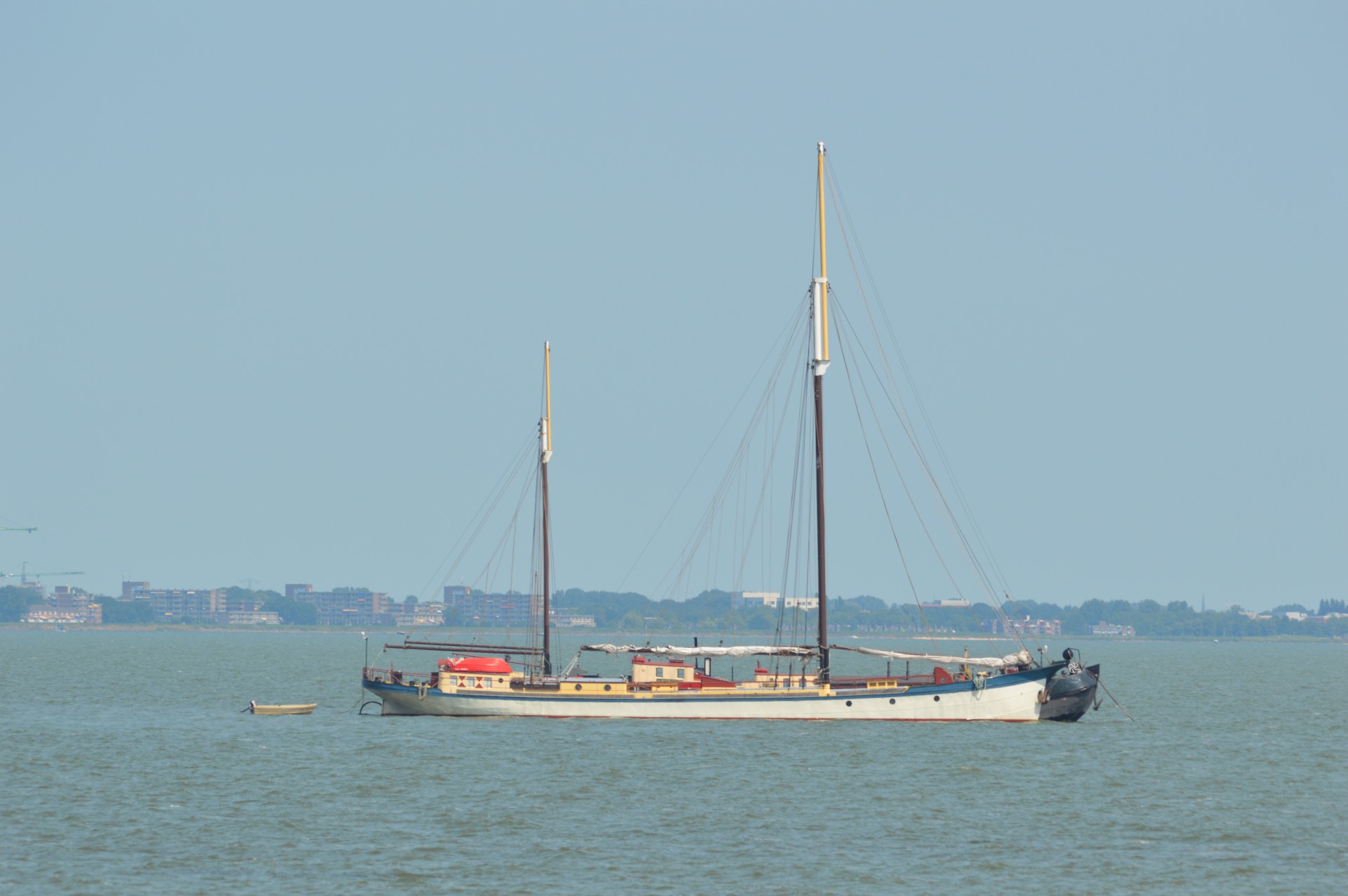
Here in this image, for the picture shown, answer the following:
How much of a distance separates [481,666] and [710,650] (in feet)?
39.8

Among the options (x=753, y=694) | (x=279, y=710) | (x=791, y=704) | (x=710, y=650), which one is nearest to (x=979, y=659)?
(x=791, y=704)

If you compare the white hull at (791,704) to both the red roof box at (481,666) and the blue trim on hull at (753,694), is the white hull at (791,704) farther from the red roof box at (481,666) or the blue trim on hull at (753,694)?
the red roof box at (481,666)

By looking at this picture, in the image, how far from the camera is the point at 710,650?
259 ft

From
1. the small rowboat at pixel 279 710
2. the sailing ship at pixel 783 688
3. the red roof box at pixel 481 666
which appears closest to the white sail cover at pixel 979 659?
the sailing ship at pixel 783 688

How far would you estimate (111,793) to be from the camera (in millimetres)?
51500

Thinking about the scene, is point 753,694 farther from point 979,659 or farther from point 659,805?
point 659,805

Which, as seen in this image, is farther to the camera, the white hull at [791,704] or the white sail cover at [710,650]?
the white sail cover at [710,650]

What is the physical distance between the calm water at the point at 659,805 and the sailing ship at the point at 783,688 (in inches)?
45.2

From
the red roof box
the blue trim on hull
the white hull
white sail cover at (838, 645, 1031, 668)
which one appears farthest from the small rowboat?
white sail cover at (838, 645, 1031, 668)

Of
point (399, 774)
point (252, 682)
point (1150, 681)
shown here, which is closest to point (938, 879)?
point (399, 774)

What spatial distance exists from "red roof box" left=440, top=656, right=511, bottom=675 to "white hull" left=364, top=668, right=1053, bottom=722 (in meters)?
1.68

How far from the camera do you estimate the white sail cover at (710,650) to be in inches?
2997

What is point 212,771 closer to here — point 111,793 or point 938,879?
point 111,793

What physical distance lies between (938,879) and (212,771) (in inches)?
1205
